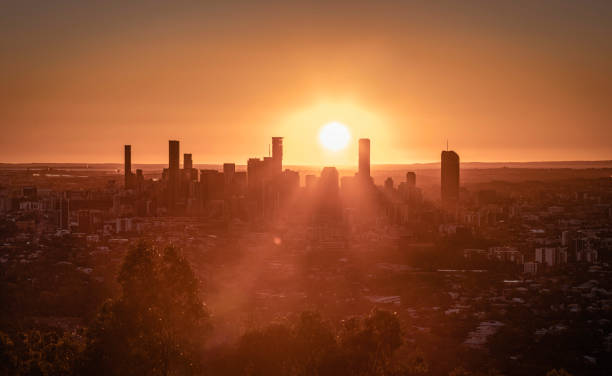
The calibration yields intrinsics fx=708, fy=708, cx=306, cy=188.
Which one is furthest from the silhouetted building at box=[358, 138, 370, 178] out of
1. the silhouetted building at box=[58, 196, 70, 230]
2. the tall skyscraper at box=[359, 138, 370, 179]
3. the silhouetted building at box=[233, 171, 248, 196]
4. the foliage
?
the foliage

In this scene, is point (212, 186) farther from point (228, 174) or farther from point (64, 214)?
point (64, 214)

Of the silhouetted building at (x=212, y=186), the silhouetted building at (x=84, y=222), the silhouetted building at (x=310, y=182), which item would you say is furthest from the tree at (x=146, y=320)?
the silhouetted building at (x=310, y=182)

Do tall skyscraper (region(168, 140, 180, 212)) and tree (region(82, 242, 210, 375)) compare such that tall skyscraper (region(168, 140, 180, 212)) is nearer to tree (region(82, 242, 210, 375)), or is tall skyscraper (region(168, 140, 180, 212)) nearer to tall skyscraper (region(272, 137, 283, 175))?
tall skyscraper (region(272, 137, 283, 175))

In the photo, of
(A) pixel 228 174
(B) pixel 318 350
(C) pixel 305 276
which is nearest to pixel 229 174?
(A) pixel 228 174

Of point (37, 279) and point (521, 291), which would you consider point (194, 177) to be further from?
point (521, 291)

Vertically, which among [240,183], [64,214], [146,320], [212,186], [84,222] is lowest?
[84,222]

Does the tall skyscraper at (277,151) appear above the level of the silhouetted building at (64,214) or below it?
above

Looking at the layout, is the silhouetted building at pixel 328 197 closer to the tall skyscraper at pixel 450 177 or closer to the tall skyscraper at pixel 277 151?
the tall skyscraper at pixel 277 151
